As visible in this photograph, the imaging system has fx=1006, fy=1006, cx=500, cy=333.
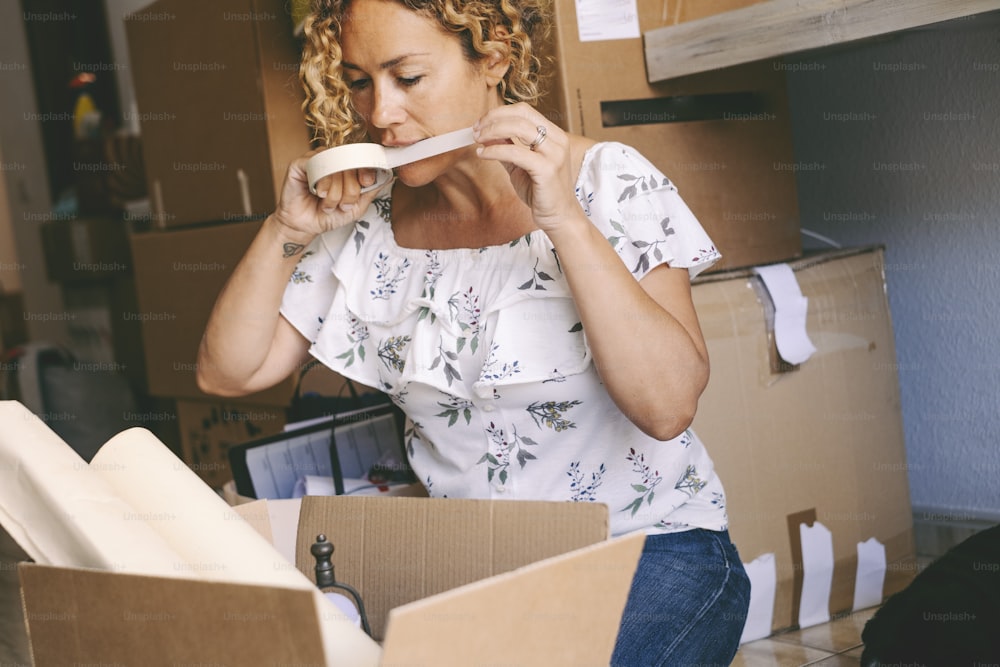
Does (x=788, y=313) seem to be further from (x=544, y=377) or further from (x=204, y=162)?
(x=204, y=162)

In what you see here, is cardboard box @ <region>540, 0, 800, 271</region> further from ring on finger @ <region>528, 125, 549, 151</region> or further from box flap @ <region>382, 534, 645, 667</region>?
box flap @ <region>382, 534, 645, 667</region>

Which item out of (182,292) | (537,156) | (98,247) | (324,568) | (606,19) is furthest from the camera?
(98,247)

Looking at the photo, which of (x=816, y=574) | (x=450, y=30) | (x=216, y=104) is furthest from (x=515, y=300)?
(x=216, y=104)

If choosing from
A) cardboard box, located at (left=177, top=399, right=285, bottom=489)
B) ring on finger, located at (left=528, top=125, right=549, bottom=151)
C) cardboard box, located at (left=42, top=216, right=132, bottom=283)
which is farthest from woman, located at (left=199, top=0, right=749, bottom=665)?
cardboard box, located at (left=42, top=216, right=132, bottom=283)

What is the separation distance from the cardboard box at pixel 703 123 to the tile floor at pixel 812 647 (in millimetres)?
564

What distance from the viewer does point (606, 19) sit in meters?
1.42

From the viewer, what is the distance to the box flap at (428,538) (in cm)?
69

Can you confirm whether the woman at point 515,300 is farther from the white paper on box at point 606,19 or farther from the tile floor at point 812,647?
the tile floor at point 812,647

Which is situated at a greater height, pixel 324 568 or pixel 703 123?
pixel 703 123

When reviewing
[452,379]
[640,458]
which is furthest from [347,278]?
[640,458]

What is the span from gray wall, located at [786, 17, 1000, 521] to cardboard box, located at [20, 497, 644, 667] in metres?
1.23

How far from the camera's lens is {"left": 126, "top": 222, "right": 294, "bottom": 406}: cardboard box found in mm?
1934

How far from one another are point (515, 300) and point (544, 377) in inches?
3.5

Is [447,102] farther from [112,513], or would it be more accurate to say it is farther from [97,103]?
[97,103]
